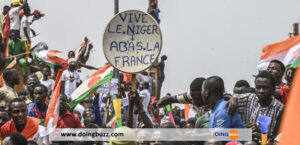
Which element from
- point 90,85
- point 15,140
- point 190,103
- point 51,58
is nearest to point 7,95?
point 90,85

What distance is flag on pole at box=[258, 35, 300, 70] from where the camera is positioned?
7883 mm

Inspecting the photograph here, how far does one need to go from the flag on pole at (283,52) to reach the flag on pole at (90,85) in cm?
320

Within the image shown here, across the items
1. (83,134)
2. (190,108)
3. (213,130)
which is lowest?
(190,108)

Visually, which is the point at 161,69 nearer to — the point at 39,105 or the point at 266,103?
the point at 39,105

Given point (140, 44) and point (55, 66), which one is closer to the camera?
point (140, 44)

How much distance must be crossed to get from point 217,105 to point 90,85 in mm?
5110

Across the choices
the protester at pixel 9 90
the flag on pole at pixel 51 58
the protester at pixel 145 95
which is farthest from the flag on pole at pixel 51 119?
the flag on pole at pixel 51 58

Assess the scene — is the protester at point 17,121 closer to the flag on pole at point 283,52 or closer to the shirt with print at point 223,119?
the shirt with print at point 223,119

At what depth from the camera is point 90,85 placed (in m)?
10.2

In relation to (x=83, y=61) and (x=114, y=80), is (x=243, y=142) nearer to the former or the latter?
(x=114, y=80)

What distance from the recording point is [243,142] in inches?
205

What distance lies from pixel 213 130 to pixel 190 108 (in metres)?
6.93

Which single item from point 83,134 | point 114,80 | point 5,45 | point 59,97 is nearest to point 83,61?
point 5,45

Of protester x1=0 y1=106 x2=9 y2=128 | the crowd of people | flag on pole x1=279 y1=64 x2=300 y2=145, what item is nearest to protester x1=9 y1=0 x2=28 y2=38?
the crowd of people
